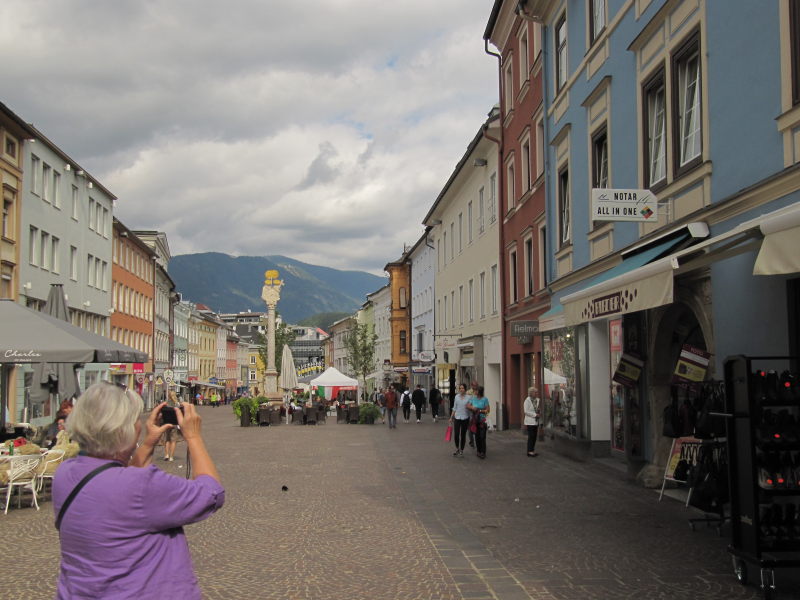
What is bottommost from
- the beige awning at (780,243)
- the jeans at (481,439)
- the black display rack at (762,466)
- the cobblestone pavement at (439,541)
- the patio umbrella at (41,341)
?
the cobblestone pavement at (439,541)

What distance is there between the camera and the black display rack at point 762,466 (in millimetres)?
6582

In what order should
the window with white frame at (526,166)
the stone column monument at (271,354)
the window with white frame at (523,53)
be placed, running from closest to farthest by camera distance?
the window with white frame at (523,53) → the window with white frame at (526,166) → the stone column monument at (271,354)

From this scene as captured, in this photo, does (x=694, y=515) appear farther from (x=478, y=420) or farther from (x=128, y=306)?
(x=128, y=306)

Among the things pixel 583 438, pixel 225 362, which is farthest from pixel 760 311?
pixel 225 362

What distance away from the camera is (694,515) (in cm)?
1008

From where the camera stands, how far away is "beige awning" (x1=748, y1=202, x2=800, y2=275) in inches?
244

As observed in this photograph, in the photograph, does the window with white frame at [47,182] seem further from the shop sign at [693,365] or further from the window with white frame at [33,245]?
the shop sign at [693,365]

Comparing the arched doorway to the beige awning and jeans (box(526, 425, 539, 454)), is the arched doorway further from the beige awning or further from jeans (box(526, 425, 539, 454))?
the beige awning

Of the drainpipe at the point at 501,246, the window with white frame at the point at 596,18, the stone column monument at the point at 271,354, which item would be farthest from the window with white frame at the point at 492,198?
the stone column monument at the point at 271,354

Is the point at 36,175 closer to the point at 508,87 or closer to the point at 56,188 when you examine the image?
the point at 56,188

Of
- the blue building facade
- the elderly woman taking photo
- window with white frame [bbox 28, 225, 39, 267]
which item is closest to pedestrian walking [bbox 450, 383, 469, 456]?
the blue building facade

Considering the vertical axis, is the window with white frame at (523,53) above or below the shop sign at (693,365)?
above

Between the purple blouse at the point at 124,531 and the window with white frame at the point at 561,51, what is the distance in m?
17.6

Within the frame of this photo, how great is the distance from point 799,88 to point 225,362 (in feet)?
390
